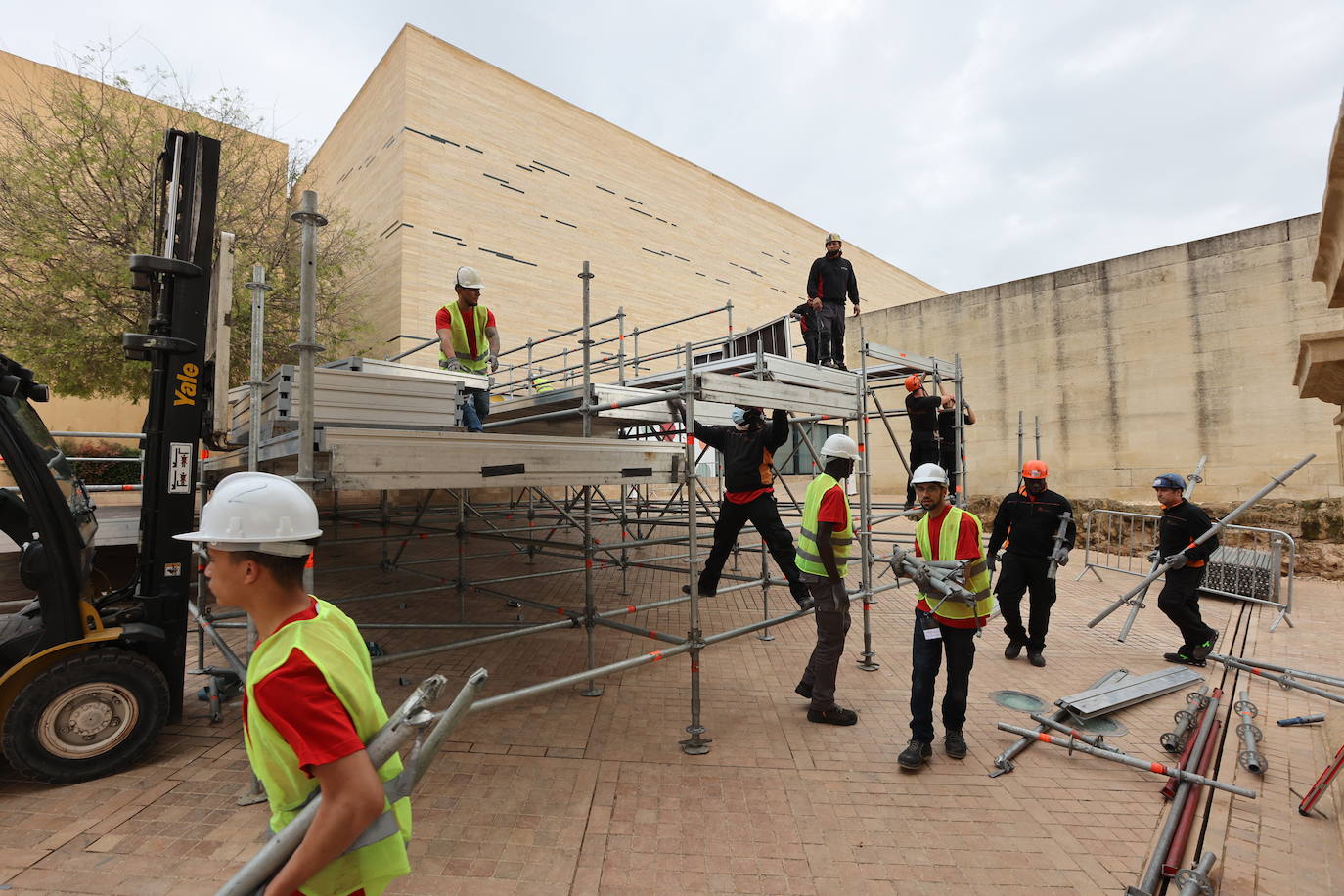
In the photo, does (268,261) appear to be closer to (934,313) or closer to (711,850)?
(711,850)

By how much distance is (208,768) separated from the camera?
4047mm

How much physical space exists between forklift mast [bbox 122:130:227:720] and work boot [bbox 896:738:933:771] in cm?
499

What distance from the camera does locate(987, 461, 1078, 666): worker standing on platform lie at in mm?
6262

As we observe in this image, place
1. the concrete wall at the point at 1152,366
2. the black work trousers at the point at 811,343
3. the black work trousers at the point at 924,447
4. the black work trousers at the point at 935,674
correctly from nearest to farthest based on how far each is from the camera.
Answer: the black work trousers at the point at 935,674
the black work trousers at the point at 811,343
the black work trousers at the point at 924,447
the concrete wall at the point at 1152,366

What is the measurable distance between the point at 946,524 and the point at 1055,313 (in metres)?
13.5

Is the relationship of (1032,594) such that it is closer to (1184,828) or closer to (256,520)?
(1184,828)

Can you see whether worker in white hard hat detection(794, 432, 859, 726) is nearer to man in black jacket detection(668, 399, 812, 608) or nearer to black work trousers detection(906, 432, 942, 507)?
man in black jacket detection(668, 399, 812, 608)

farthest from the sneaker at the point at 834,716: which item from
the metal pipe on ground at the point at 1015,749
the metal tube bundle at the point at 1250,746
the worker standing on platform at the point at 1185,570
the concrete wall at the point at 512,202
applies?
the concrete wall at the point at 512,202

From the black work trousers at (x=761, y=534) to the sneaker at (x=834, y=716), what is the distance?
1.05 meters

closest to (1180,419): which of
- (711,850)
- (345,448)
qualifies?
(711,850)

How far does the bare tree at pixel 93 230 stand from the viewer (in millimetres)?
10703

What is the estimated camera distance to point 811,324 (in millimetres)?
8031

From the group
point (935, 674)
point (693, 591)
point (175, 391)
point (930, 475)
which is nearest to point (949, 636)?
point (935, 674)

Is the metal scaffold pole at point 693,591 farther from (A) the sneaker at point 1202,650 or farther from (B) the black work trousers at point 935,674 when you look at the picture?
(A) the sneaker at point 1202,650
